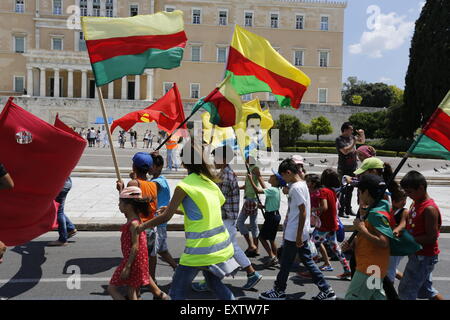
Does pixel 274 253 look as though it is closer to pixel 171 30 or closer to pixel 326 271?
pixel 326 271

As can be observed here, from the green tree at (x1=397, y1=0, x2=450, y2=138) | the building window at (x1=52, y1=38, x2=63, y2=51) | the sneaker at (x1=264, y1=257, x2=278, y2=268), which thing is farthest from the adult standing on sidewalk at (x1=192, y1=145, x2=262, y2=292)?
the building window at (x1=52, y1=38, x2=63, y2=51)

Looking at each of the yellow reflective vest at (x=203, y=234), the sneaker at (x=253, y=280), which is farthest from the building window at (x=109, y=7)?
the yellow reflective vest at (x=203, y=234)

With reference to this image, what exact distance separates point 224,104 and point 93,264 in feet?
8.03

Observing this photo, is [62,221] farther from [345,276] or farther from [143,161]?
[345,276]

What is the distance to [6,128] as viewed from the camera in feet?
12.5

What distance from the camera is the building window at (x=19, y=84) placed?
53.6 meters

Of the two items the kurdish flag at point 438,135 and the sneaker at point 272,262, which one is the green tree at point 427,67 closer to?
the sneaker at point 272,262

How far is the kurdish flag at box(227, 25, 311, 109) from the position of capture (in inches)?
248

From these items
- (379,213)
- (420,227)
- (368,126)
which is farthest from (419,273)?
(368,126)

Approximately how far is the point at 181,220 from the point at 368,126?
36.9 m

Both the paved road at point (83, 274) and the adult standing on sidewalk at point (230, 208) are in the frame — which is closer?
the paved road at point (83, 274)

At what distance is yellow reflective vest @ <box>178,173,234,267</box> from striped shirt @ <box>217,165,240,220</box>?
60.6 inches
